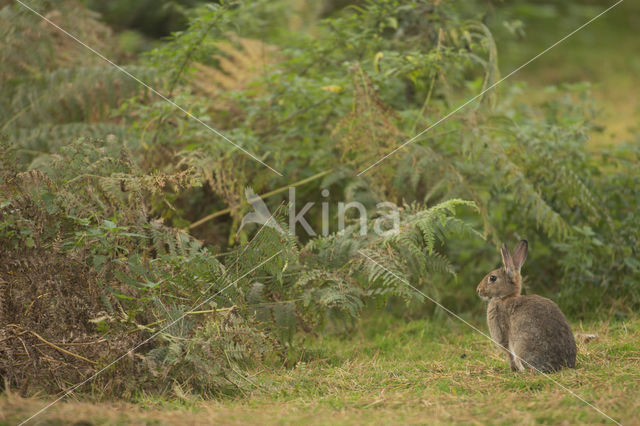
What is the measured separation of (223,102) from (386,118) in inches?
72.2

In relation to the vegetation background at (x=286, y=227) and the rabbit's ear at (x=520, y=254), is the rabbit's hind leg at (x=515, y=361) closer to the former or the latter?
the vegetation background at (x=286, y=227)

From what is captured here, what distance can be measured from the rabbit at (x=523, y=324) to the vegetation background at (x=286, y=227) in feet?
0.45

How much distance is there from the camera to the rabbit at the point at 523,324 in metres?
3.64

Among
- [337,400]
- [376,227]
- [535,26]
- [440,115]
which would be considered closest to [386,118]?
[440,115]

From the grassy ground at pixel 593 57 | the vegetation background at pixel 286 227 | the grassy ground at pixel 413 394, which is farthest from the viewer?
the grassy ground at pixel 593 57

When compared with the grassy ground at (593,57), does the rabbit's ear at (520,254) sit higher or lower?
lower

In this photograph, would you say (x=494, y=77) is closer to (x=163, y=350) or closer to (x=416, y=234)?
(x=416, y=234)

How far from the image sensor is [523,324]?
149 inches

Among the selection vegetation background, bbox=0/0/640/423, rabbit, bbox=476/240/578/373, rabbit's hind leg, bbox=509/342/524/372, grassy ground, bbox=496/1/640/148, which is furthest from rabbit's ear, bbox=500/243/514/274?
grassy ground, bbox=496/1/640/148

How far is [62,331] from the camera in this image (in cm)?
348

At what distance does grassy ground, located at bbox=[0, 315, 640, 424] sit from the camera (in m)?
2.93

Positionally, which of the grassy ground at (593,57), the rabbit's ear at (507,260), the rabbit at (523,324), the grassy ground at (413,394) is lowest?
the grassy ground at (413,394)

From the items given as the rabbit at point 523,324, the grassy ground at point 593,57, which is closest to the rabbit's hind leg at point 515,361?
the rabbit at point 523,324

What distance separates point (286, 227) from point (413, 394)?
4.60 ft
